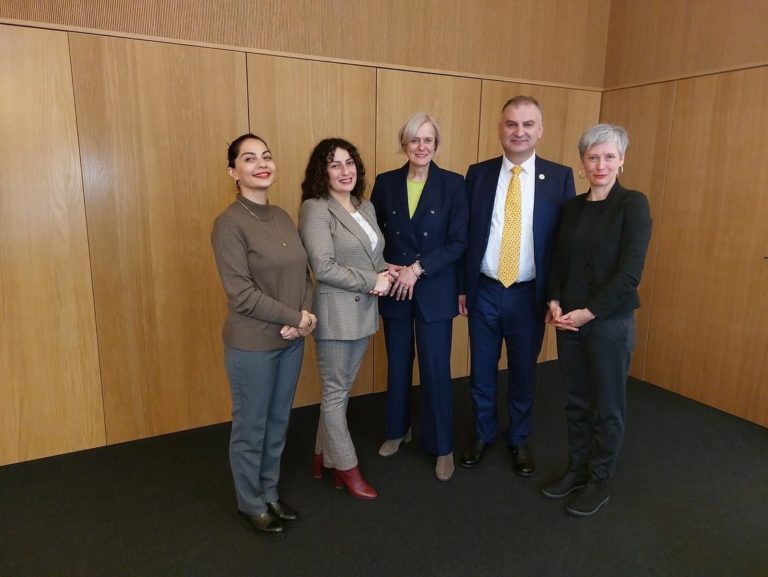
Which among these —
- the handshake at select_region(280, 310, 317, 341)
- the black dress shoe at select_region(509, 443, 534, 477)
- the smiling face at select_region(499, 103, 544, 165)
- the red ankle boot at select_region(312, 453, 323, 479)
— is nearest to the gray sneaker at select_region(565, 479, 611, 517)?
the black dress shoe at select_region(509, 443, 534, 477)

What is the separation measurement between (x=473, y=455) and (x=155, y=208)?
220 centimetres

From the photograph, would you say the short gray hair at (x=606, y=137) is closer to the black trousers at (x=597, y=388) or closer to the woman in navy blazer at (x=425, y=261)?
the woman in navy blazer at (x=425, y=261)

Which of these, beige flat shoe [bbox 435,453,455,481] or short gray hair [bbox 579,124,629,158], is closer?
short gray hair [bbox 579,124,629,158]

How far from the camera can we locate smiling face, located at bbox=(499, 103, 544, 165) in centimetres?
255

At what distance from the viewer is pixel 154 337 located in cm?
310

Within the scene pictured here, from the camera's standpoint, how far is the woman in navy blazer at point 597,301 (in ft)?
7.36

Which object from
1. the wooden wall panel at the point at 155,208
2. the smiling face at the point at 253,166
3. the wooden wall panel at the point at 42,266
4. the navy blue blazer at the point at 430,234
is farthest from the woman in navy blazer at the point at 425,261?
the wooden wall panel at the point at 42,266

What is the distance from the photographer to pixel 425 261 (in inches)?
101

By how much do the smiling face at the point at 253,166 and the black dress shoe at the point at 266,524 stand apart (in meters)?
1.40

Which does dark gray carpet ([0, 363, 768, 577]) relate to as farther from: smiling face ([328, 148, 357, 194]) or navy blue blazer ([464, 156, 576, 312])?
smiling face ([328, 148, 357, 194])

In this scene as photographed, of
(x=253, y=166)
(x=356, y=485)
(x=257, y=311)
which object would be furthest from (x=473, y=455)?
(x=253, y=166)

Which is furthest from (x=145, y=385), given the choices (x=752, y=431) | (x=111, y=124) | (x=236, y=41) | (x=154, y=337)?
(x=752, y=431)

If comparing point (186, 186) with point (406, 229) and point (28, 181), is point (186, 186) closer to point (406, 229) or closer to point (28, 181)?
point (28, 181)

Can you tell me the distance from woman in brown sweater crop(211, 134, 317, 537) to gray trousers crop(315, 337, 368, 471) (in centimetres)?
16
